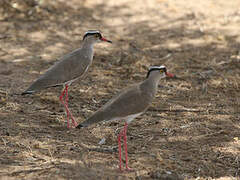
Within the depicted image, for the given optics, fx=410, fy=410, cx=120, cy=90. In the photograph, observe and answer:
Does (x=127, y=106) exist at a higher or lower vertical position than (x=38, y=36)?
lower

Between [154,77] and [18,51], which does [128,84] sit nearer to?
[154,77]

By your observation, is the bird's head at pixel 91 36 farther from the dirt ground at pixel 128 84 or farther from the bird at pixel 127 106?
the bird at pixel 127 106

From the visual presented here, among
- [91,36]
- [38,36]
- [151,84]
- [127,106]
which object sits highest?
[38,36]

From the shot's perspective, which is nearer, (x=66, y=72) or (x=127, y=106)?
(x=127, y=106)

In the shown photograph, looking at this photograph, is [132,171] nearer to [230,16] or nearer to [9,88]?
[9,88]

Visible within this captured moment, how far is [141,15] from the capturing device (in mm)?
12016

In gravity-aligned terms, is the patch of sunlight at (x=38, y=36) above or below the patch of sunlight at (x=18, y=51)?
above

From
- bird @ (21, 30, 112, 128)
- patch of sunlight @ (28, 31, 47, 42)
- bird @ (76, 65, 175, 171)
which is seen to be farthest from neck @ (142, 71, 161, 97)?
patch of sunlight @ (28, 31, 47, 42)

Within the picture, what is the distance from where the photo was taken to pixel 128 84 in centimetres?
790

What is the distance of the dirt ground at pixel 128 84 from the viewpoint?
16.5 feet

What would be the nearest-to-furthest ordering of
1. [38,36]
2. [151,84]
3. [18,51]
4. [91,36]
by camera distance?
[151,84] → [91,36] → [18,51] → [38,36]

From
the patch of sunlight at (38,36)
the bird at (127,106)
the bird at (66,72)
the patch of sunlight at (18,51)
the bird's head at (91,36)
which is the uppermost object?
the patch of sunlight at (38,36)

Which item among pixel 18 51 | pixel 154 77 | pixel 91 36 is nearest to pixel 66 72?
pixel 91 36

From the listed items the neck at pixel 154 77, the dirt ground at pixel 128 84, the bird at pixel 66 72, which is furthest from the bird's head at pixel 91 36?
the neck at pixel 154 77
